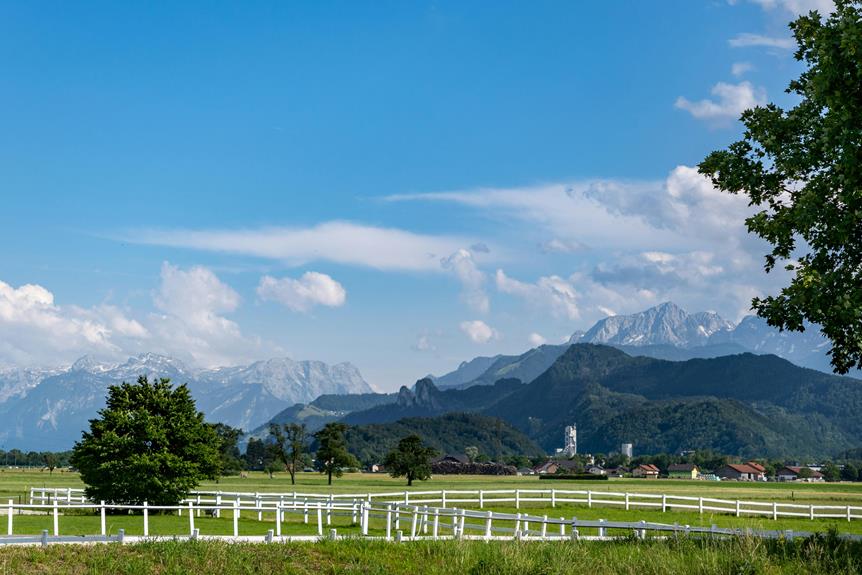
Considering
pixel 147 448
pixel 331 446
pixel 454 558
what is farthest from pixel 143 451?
pixel 331 446

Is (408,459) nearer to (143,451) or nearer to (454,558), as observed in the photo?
(143,451)

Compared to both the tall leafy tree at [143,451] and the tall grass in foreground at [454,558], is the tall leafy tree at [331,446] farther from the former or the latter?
the tall grass in foreground at [454,558]

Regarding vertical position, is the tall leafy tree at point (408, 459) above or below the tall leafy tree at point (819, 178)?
below

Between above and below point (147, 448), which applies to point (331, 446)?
below

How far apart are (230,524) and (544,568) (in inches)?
992

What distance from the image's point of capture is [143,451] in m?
53.3

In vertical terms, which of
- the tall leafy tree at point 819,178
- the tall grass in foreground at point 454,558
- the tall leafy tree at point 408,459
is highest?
the tall leafy tree at point 819,178

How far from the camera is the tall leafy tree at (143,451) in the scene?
171ft

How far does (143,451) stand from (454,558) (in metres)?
32.1

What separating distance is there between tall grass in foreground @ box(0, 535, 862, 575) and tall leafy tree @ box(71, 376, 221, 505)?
25.4m

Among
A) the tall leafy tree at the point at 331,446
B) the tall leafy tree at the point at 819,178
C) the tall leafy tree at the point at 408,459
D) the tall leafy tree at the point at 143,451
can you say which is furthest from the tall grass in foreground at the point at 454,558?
the tall leafy tree at the point at 331,446

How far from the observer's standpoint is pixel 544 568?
22.9 meters

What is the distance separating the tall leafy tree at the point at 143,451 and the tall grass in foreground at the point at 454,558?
2542cm

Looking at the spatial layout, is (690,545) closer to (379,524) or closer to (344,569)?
(344,569)
